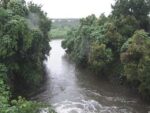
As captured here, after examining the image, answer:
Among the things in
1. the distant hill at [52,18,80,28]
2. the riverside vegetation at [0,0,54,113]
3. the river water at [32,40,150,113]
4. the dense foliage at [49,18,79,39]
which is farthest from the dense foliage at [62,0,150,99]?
the distant hill at [52,18,80,28]

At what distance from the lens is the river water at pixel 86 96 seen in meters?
23.4

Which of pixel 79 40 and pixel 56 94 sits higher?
pixel 79 40

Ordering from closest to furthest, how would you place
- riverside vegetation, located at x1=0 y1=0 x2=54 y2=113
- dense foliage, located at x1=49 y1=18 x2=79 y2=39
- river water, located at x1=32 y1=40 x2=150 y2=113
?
river water, located at x1=32 y1=40 x2=150 y2=113
riverside vegetation, located at x1=0 y1=0 x2=54 y2=113
dense foliage, located at x1=49 y1=18 x2=79 y2=39

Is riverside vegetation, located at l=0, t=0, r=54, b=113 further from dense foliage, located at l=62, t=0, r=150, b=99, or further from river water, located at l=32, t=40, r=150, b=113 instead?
dense foliage, located at l=62, t=0, r=150, b=99

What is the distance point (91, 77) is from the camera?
3475 cm

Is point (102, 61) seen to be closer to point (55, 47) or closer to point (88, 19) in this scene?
point (88, 19)

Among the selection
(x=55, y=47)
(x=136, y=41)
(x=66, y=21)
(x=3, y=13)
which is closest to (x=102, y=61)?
(x=136, y=41)

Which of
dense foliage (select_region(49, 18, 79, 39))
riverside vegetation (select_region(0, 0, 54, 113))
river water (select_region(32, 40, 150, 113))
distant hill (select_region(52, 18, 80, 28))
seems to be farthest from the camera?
distant hill (select_region(52, 18, 80, 28))

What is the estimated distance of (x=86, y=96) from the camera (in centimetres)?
2662

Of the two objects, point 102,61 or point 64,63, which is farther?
point 64,63

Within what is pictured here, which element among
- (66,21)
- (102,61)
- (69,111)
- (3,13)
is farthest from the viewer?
(66,21)

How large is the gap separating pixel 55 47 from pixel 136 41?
151 ft

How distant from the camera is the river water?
922 inches

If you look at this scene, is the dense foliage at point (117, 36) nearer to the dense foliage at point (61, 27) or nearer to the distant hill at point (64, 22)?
the dense foliage at point (61, 27)
